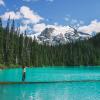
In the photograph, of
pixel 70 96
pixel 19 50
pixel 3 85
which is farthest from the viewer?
pixel 19 50

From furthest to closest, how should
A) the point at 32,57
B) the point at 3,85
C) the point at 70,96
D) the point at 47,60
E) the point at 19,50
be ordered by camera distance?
the point at 47,60 → the point at 32,57 → the point at 19,50 → the point at 3,85 → the point at 70,96

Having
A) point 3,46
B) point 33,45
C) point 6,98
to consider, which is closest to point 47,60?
point 33,45

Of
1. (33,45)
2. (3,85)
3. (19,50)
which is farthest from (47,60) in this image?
(3,85)

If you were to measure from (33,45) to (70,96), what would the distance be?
136 meters

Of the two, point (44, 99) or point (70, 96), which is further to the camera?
point (70, 96)

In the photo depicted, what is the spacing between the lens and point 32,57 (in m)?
163

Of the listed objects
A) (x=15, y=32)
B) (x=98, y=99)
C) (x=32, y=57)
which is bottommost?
(x=98, y=99)

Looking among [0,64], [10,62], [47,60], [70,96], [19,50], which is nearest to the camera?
[70,96]

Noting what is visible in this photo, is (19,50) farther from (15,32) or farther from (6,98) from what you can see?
(6,98)

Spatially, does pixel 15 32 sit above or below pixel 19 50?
above

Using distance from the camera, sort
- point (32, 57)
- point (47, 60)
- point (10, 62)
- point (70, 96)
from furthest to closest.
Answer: point (47, 60) → point (32, 57) → point (10, 62) → point (70, 96)

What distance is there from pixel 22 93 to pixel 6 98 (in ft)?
19.4

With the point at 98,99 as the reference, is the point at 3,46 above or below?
above

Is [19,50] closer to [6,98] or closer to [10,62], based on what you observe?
[10,62]
